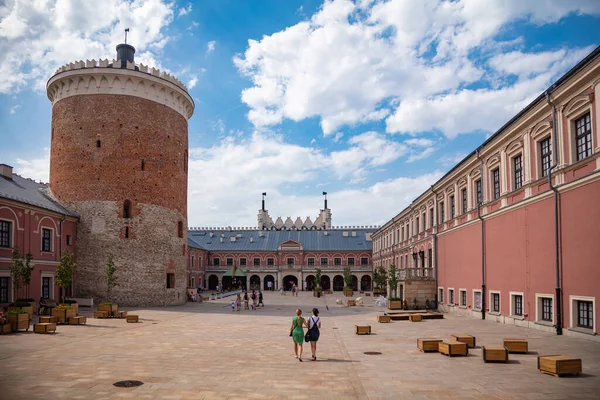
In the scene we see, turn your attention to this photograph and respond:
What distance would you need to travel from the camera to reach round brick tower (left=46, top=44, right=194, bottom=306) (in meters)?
37.5

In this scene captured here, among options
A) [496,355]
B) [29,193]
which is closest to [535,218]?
[496,355]

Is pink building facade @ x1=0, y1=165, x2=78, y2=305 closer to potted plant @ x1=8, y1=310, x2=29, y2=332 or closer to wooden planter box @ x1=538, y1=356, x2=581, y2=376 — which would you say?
potted plant @ x1=8, y1=310, x2=29, y2=332

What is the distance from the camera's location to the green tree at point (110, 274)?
34.2m

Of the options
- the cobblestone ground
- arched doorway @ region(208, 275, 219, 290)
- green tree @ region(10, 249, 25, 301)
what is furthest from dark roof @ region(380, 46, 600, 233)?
arched doorway @ region(208, 275, 219, 290)

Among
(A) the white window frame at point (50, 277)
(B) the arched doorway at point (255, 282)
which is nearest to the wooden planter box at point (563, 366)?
(A) the white window frame at point (50, 277)

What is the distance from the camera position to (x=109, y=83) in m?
37.9

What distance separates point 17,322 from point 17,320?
0.27 ft

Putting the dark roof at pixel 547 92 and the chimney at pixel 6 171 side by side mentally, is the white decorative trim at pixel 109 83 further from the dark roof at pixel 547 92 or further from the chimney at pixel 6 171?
the dark roof at pixel 547 92

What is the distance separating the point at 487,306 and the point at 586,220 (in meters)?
10.5

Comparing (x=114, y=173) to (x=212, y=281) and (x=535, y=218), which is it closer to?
(x=535, y=218)

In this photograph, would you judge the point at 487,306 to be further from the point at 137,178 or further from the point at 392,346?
the point at 137,178

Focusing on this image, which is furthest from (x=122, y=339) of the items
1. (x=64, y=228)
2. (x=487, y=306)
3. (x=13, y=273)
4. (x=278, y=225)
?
(x=278, y=225)

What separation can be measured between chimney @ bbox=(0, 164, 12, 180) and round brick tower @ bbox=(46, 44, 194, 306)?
135 inches

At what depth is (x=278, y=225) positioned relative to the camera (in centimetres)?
10544
